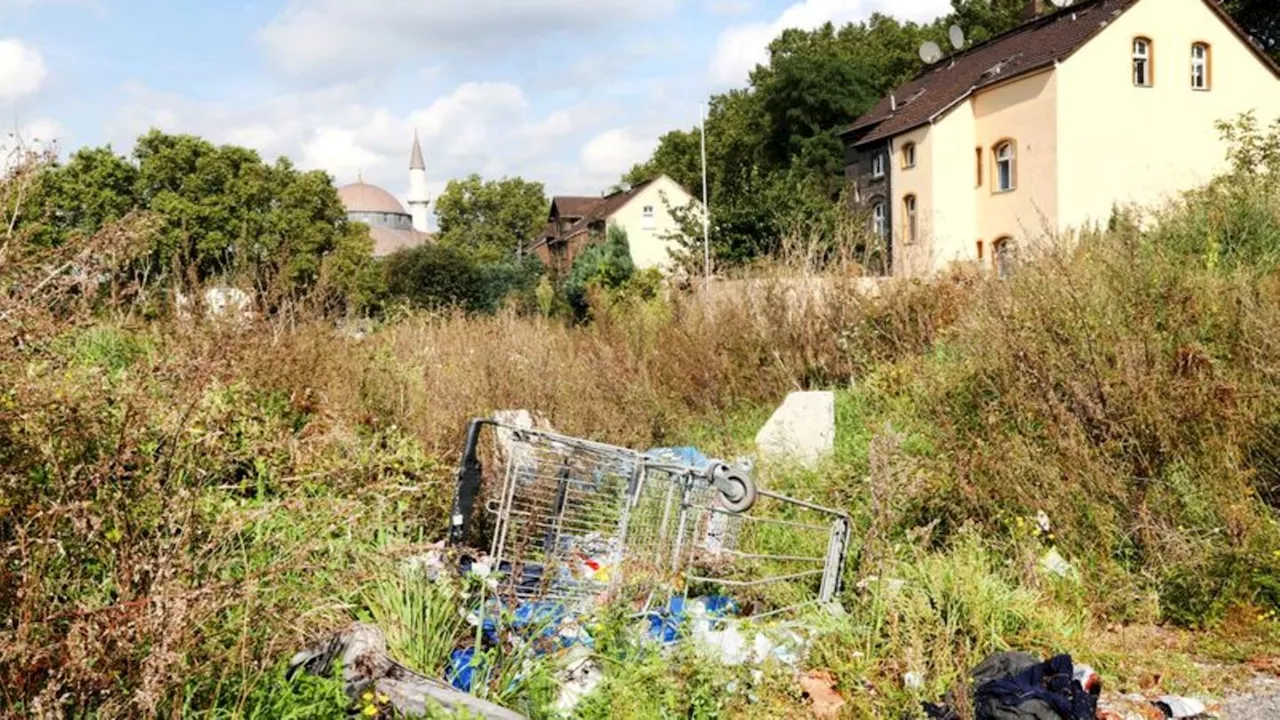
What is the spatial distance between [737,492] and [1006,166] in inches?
1172

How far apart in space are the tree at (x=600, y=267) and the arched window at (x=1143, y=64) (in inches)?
607

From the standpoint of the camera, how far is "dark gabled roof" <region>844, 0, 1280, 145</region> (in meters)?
29.4

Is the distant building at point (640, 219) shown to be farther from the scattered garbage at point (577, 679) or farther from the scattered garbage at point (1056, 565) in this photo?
the scattered garbage at point (577, 679)

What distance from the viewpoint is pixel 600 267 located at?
31.2 m

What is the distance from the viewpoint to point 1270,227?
9.01 m

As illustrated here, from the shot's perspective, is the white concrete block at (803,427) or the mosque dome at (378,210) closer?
the white concrete block at (803,427)

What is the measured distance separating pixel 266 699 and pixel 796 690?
2.02 meters

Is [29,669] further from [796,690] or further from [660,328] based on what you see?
[660,328]

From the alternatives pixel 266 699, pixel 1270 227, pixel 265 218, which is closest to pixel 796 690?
pixel 266 699

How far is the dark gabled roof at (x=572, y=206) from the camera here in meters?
72.2

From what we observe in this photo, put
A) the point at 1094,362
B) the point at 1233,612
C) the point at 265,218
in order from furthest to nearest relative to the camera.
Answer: the point at 265,218 → the point at 1094,362 → the point at 1233,612

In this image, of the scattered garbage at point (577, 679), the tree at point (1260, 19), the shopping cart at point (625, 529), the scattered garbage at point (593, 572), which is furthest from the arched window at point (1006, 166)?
the scattered garbage at point (577, 679)

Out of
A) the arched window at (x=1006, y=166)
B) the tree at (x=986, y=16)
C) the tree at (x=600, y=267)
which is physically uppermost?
the tree at (x=986, y=16)

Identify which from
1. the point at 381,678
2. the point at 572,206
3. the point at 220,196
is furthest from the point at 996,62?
the point at 572,206
